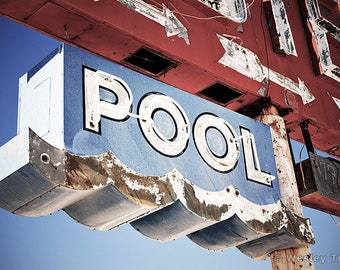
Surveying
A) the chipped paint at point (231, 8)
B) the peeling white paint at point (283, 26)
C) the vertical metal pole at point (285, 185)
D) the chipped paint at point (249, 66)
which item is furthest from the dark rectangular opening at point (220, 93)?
the peeling white paint at point (283, 26)

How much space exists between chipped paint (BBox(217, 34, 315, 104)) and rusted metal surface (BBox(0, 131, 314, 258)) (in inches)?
60.7

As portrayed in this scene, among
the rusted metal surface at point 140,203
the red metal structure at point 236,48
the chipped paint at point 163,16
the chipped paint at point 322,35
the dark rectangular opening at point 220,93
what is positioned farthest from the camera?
the chipped paint at point 322,35

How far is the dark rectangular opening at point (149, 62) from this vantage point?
5.44 metres

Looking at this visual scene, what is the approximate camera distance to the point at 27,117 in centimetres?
434

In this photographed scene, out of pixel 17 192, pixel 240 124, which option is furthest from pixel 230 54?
pixel 17 192

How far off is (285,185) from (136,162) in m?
2.03

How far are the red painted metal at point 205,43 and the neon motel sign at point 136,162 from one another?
466mm

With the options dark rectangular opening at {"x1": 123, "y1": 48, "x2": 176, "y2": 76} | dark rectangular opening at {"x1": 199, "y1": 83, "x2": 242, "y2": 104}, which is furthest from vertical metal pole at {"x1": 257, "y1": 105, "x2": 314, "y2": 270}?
dark rectangular opening at {"x1": 123, "y1": 48, "x2": 176, "y2": 76}

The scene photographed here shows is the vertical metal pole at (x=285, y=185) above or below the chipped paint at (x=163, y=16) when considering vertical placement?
below

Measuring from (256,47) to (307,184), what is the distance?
64.6 inches

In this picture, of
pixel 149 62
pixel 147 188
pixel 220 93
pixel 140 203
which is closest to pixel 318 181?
pixel 220 93

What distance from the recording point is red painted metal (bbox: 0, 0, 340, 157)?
16.2ft

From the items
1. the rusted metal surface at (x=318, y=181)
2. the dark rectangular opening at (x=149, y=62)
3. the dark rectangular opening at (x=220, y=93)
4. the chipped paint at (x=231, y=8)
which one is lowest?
the rusted metal surface at (x=318, y=181)

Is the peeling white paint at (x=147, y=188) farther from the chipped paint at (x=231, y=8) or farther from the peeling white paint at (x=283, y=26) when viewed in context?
the peeling white paint at (x=283, y=26)
